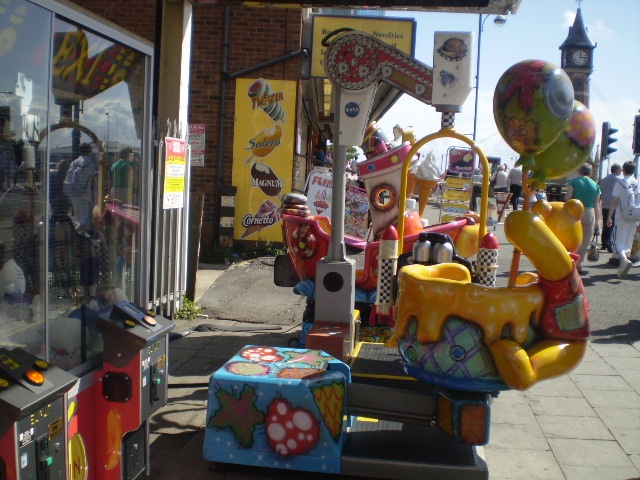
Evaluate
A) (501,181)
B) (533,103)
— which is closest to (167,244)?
(533,103)

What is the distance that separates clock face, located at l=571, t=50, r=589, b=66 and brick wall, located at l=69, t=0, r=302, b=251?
89.0 m

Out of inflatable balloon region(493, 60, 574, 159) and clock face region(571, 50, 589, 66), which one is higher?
clock face region(571, 50, 589, 66)

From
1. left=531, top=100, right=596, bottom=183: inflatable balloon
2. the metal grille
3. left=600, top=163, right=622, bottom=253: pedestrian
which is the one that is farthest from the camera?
left=600, top=163, right=622, bottom=253: pedestrian

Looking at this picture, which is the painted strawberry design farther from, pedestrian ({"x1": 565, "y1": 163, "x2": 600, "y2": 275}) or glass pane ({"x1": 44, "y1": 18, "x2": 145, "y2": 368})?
pedestrian ({"x1": 565, "y1": 163, "x2": 600, "y2": 275})

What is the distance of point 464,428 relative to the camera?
13.7ft

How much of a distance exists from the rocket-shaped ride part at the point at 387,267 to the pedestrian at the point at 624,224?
7749 millimetres

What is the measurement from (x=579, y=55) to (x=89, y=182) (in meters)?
99.1

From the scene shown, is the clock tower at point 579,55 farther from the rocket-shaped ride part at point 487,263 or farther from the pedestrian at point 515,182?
the rocket-shaped ride part at point 487,263

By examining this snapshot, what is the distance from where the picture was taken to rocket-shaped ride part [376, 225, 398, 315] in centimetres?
529

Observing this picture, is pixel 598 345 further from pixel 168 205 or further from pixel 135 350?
pixel 135 350

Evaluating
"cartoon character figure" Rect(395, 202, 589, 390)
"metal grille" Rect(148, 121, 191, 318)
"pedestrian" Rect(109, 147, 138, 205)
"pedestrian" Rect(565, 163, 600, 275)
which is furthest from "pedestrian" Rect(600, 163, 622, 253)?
"pedestrian" Rect(109, 147, 138, 205)

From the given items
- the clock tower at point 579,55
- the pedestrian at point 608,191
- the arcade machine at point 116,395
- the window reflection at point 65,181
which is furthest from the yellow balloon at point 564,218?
the clock tower at point 579,55

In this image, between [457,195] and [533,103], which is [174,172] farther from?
[457,195]

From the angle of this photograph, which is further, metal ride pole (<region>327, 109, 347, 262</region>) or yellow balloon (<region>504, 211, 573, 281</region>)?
metal ride pole (<region>327, 109, 347, 262</region>)
